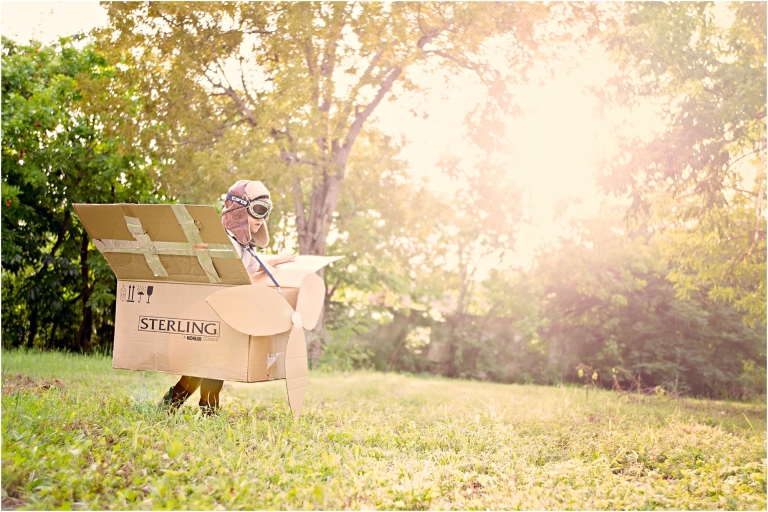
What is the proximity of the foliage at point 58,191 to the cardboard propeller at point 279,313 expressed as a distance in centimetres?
696

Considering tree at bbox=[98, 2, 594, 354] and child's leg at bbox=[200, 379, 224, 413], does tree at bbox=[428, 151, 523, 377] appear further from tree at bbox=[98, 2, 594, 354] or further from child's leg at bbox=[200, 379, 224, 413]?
child's leg at bbox=[200, 379, 224, 413]

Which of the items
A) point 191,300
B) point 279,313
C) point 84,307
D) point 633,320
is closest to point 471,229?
point 633,320

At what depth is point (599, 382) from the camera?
1491 cm

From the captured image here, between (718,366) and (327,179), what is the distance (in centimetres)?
943

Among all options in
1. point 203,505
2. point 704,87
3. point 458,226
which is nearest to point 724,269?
point 704,87

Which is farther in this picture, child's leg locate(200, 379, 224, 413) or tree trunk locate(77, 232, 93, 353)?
tree trunk locate(77, 232, 93, 353)

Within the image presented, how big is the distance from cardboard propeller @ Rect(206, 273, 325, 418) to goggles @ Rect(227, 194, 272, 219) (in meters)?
0.52

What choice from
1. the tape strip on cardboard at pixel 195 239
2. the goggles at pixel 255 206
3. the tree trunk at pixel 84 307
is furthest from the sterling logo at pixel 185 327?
the tree trunk at pixel 84 307

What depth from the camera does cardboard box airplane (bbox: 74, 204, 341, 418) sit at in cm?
390

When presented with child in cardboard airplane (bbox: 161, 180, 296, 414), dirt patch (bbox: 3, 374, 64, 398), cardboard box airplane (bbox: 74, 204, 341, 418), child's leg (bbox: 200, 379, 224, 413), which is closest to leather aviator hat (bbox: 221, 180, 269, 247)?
child in cardboard airplane (bbox: 161, 180, 296, 414)

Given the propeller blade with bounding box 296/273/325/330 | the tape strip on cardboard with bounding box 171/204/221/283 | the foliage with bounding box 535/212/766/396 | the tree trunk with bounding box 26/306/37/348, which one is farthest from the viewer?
the foliage with bounding box 535/212/766/396

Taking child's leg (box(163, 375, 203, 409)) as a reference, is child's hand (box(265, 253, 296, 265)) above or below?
above

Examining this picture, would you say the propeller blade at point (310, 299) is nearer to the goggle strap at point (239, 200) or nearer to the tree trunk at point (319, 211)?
the goggle strap at point (239, 200)

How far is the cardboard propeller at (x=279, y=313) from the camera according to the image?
12.9 ft
